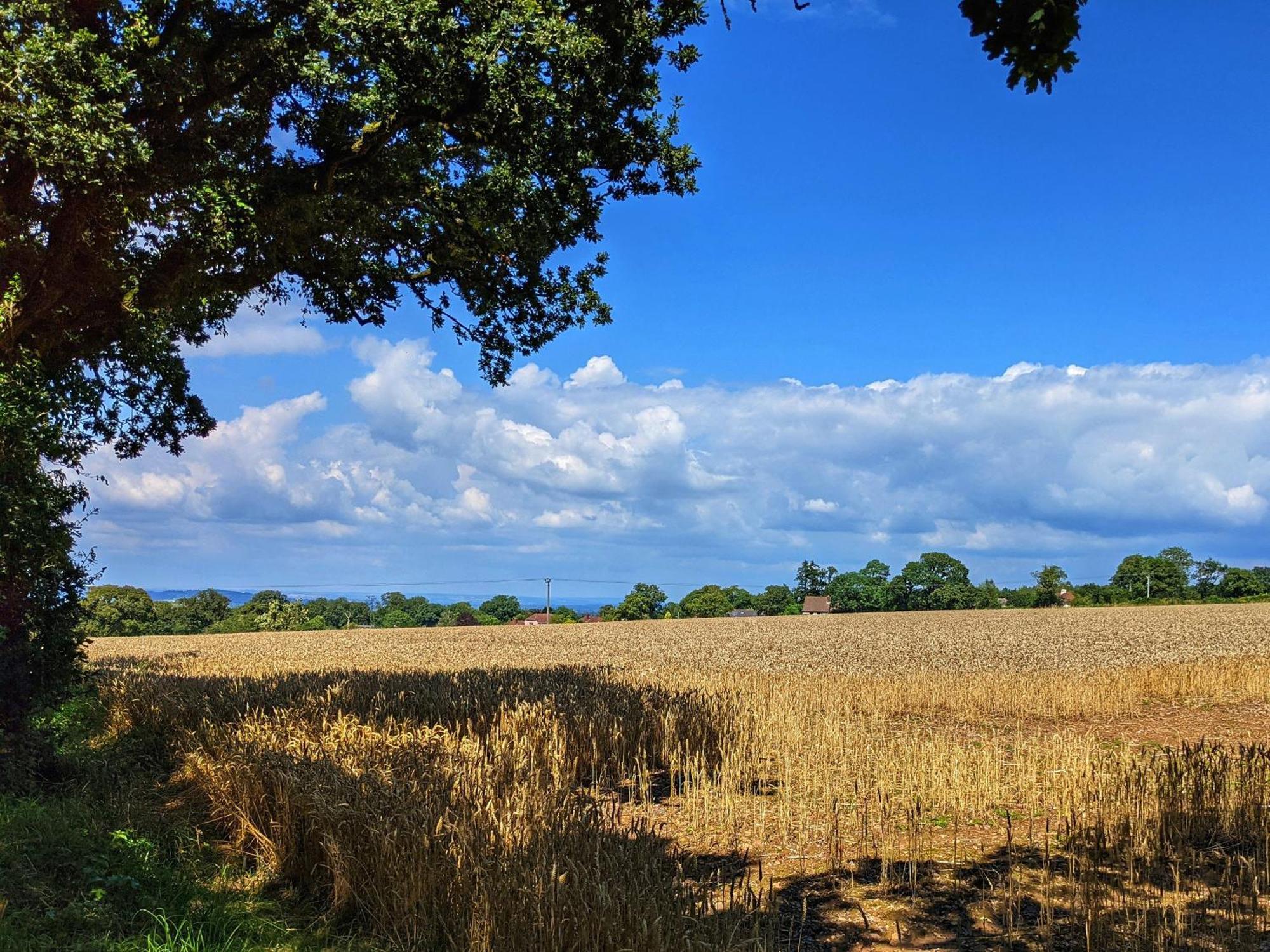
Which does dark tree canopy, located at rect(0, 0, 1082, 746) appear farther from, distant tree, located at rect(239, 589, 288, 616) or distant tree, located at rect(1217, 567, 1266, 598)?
distant tree, located at rect(1217, 567, 1266, 598)

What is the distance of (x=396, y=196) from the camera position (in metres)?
13.2

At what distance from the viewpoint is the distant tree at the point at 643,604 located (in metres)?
99.8

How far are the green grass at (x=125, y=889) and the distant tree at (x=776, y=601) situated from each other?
10720 cm

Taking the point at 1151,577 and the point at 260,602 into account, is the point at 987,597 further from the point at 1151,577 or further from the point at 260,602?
the point at 260,602

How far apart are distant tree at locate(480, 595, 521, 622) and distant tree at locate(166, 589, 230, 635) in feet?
118

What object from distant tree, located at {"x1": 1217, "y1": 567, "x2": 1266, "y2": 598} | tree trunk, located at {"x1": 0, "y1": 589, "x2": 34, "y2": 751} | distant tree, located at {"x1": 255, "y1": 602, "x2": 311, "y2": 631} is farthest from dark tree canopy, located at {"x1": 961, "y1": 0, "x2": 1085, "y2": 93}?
distant tree, located at {"x1": 1217, "y1": 567, "x2": 1266, "y2": 598}

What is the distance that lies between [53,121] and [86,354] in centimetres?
410

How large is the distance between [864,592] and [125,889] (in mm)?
109154

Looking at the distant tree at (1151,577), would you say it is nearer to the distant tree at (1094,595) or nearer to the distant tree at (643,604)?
the distant tree at (1094,595)

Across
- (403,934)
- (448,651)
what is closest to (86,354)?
(403,934)

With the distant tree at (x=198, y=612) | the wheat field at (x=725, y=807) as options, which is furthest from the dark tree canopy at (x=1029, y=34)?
the distant tree at (x=198, y=612)

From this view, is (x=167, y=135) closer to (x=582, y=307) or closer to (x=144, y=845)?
(x=582, y=307)

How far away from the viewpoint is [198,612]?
86.8 metres

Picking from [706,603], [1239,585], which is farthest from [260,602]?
[1239,585]
